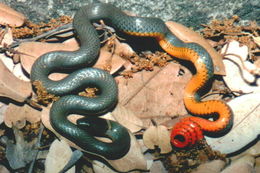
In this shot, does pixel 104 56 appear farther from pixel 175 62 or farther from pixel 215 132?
pixel 215 132

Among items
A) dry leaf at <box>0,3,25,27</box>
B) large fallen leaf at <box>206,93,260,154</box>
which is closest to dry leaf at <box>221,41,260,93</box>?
large fallen leaf at <box>206,93,260,154</box>

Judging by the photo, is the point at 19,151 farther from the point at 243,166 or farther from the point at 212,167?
the point at 243,166

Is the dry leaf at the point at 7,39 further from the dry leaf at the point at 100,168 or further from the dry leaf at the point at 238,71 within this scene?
the dry leaf at the point at 238,71

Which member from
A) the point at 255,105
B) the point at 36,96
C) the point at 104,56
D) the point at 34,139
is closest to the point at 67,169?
the point at 34,139

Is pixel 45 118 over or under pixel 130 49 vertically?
under

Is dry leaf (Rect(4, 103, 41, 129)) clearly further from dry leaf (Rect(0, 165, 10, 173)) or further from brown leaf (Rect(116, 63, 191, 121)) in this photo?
brown leaf (Rect(116, 63, 191, 121))

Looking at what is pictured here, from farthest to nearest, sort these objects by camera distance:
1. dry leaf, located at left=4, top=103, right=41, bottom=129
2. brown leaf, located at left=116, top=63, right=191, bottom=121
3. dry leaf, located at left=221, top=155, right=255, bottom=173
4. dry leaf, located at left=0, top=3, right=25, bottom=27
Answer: dry leaf, located at left=0, top=3, right=25, bottom=27
brown leaf, located at left=116, top=63, right=191, bottom=121
dry leaf, located at left=4, top=103, right=41, bottom=129
dry leaf, located at left=221, top=155, right=255, bottom=173
